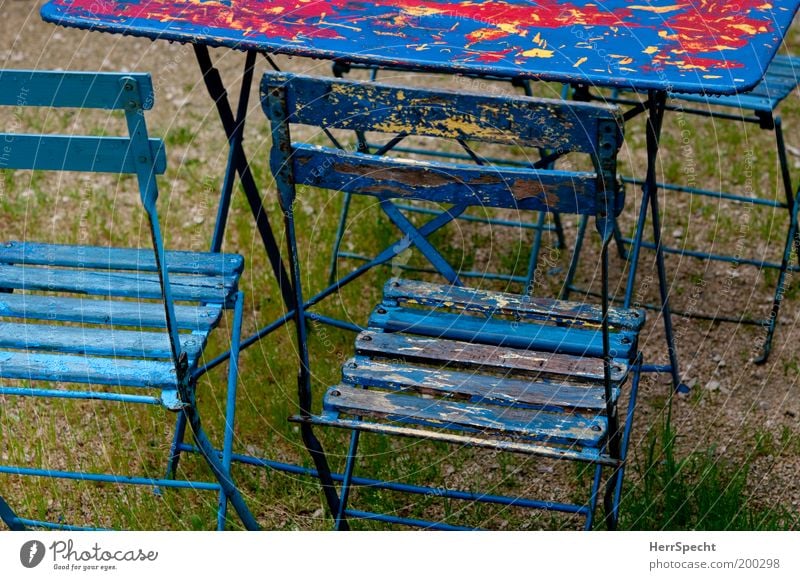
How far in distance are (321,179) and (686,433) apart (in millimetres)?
1897

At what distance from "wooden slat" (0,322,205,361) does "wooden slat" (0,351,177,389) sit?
51 millimetres

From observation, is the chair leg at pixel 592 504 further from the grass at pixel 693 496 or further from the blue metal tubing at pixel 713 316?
the blue metal tubing at pixel 713 316

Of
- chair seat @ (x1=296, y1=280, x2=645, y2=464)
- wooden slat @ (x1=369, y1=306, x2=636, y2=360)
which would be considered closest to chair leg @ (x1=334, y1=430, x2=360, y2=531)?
chair seat @ (x1=296, y1=280, x2=645, y2=464)

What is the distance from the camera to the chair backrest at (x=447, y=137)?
2525 millimetres

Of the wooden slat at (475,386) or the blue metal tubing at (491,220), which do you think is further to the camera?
the blue metal tubing at (491,220)

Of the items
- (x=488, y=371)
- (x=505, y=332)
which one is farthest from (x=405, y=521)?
(x=505, y=332)

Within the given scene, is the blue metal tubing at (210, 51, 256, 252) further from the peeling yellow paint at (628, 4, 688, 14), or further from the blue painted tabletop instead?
the peeling yellow paint at (628, 4, 688, 14)

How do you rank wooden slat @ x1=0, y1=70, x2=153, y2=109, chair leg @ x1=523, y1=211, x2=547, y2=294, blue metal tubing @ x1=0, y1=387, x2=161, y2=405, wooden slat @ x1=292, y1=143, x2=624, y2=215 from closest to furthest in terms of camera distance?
1. wooden slat @ x1=0, y1=70, x2=153, y2=109
2. wooden slat @ x1=292, y1=143, x2=624, y2=215
3. blue metal tubing @ x1=0, y1=387, x2=161, y2=405
4. chair leg @ x1=523, y1=211, x2=547, y2=294

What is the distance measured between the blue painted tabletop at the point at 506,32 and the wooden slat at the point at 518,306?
658mm

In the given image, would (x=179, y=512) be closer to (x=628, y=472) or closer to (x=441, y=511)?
(x=441, y=511)

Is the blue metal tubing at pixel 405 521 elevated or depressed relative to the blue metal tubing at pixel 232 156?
depressed

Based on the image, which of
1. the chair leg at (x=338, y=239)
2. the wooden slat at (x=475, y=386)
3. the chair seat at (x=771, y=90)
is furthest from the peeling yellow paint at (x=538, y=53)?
the chair leg at (x=338, y=239)

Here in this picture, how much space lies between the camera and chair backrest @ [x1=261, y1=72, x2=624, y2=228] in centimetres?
253

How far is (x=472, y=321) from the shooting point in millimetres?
3449
